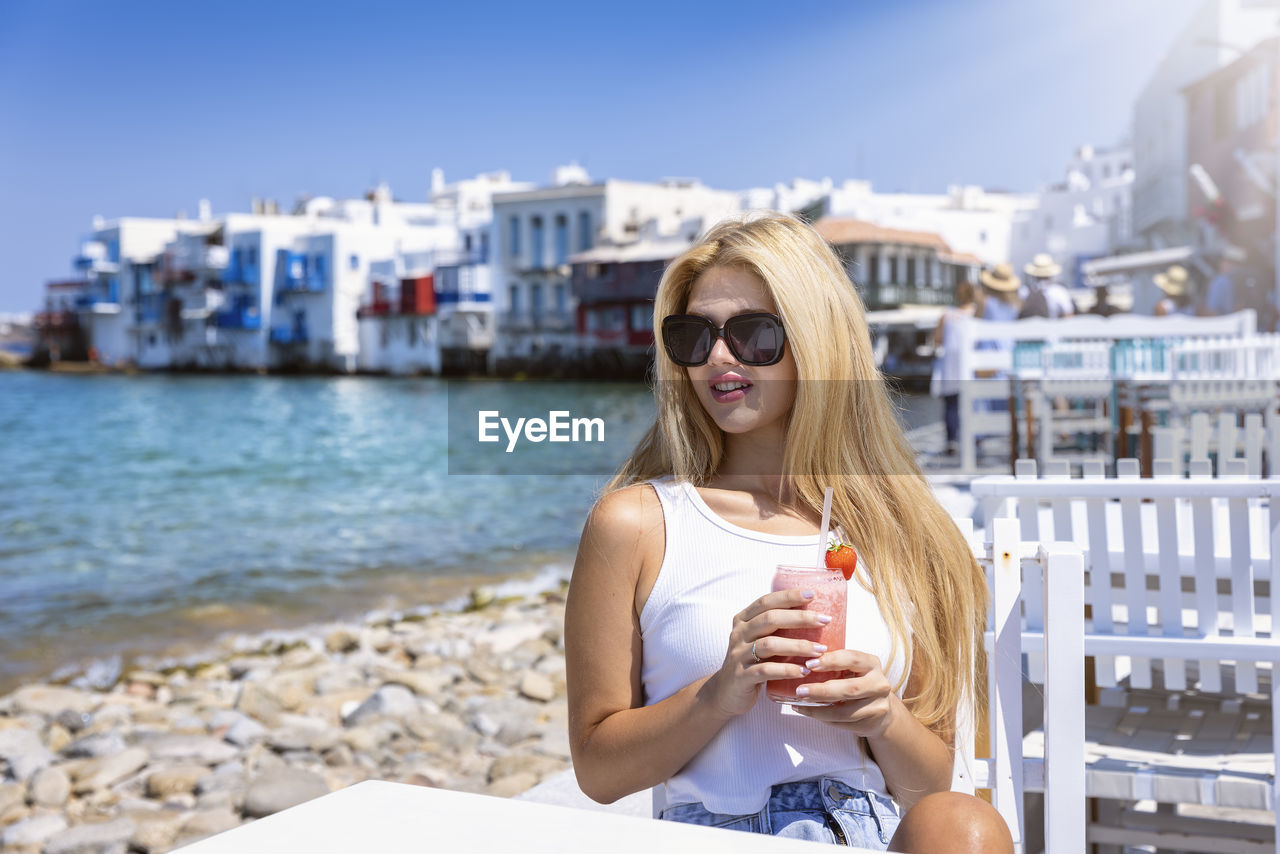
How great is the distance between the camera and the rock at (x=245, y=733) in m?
4.68

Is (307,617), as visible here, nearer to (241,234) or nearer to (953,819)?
(953,819)

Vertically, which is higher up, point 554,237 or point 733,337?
point 554,237

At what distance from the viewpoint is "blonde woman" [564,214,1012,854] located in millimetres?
1206

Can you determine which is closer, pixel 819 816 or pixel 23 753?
pixel 819 816

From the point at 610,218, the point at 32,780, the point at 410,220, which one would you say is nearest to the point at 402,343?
the point at 410,220

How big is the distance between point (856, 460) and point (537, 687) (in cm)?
404

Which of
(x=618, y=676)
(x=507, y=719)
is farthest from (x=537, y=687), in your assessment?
(x=618, y=676)

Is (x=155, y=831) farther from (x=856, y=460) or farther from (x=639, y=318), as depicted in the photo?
(x=639, y=318)

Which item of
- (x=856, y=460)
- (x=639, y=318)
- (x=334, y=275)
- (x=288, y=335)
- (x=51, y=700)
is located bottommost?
(x=51, y=700)

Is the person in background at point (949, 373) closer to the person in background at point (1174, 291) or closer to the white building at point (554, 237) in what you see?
the person in background at point (1174, 291)

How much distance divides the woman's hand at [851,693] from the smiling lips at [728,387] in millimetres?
365

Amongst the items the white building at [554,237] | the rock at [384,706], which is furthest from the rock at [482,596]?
the white building at [554,237]

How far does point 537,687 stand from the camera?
5195 mm

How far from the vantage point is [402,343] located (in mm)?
51719
